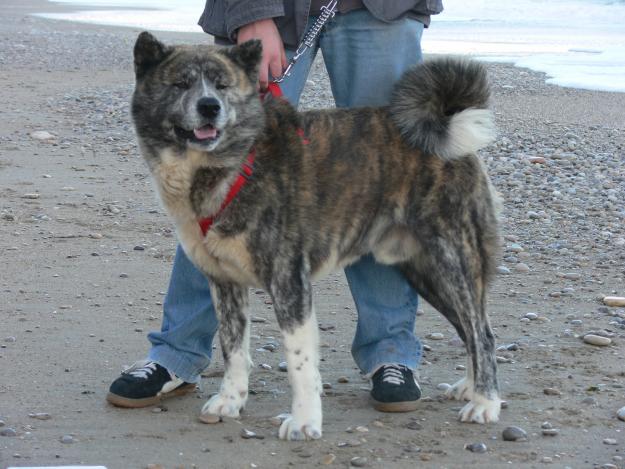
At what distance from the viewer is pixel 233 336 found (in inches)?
164

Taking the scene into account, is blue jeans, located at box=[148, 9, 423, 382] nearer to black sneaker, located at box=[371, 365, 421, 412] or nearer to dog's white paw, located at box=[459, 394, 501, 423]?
black sneaker, located at box=[371, 365, 421, 412]

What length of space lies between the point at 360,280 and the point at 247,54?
1199 millimetres

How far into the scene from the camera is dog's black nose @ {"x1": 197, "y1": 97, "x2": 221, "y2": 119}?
3.69 meters

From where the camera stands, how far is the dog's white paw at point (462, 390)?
170 inches

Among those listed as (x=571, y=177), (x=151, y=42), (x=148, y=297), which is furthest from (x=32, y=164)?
(x=151, y=42)

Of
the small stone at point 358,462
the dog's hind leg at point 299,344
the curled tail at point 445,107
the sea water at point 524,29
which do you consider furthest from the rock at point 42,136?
the sea water at point 524,29

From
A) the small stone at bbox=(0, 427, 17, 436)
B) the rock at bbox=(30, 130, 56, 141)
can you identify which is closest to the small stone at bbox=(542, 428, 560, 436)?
the small stone at bbox=(0, 427, 17, 436)

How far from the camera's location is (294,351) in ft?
12.8

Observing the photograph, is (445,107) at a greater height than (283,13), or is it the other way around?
(283,13)

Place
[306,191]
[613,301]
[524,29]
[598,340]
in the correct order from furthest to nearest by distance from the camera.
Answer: [524,29] → [613,301] → [598,340] → [306,191]

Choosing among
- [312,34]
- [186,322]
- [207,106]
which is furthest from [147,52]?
[186,322]

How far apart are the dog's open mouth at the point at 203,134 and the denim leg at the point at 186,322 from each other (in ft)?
2.29

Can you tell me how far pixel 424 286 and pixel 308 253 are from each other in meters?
0.76

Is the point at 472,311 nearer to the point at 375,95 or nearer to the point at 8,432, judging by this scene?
the point at 375,95
